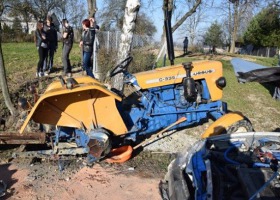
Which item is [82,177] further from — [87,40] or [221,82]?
[87,40]

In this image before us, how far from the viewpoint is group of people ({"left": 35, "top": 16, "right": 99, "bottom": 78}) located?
8.71 m

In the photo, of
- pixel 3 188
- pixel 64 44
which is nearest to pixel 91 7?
pixel 64 44

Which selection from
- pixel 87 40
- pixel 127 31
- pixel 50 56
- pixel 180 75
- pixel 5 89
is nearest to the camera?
pixel 180 75

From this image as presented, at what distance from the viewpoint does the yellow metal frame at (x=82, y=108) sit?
15.1 feet

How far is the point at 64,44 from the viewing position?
9461 mm

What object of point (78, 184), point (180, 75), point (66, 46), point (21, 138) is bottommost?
point (78, 184)

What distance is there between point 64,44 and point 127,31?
8.71 feet

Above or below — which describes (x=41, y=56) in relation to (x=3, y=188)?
above

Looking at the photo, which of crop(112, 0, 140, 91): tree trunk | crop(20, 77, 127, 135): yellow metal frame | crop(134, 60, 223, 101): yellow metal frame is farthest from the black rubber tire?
crop(112, 0, 140, 91): tree trunk

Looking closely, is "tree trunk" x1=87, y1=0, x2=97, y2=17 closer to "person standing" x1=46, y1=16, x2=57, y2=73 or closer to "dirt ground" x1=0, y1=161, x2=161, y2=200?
"person standing" x1=46, y1=16, x2=57, y2=73

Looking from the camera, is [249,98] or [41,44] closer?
[41,44]

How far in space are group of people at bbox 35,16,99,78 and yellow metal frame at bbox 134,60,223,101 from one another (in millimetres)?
3608

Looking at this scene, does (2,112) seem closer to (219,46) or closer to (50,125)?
(50,125)

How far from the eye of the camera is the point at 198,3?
19250 millimetres
